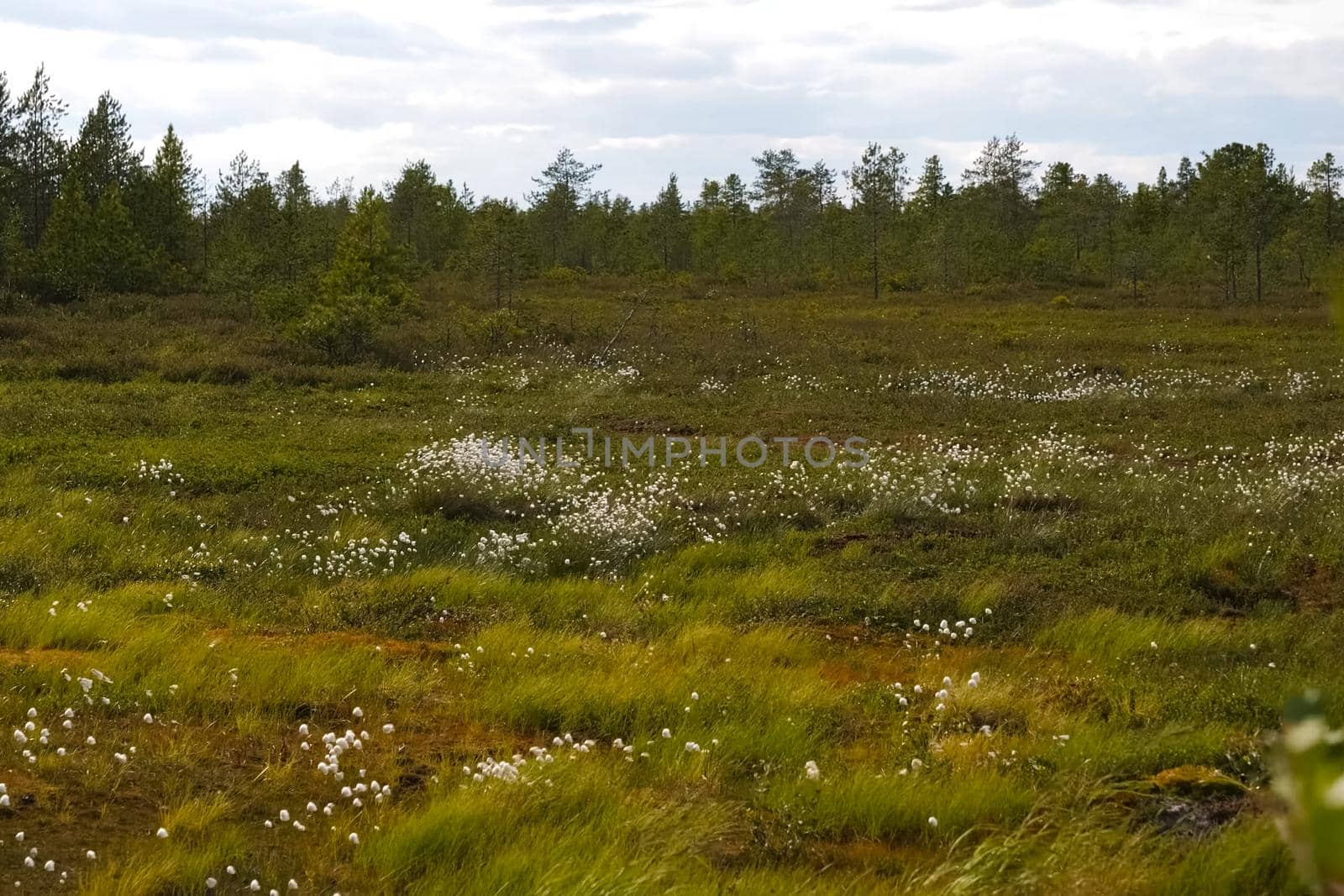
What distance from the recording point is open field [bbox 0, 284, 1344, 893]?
459cm

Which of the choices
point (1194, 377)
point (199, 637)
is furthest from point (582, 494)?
point (1194, 377)

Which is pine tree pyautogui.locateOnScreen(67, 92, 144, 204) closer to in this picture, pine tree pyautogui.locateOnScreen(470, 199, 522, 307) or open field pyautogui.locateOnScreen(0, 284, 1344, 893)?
pine tree pyautogui.locateOnScreen(470, 199, 522, 307)

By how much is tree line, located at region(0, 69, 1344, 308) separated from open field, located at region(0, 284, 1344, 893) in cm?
1703

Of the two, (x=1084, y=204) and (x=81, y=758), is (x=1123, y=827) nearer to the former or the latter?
(x=81, y=758)

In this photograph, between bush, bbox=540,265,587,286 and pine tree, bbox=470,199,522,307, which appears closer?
pine tree, bbox=470,199,522,307

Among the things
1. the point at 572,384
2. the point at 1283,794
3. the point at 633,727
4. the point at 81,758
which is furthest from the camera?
the point at 572,384

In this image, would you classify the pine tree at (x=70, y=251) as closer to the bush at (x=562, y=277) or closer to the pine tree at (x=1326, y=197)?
the bush at (x=562, y=277)

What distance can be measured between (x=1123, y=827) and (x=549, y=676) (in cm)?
346

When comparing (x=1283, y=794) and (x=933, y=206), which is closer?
(x=1283, y=794)

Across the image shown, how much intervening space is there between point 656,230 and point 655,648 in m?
66.3

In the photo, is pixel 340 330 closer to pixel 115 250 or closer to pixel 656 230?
pixel 115 250

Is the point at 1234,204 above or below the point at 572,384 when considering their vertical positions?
above

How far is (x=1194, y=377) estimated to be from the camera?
1000 inches

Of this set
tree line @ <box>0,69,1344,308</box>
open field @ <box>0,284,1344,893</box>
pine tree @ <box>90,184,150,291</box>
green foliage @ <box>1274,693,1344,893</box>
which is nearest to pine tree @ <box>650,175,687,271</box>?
tree line @ <box>0,69,1344,308</box>
